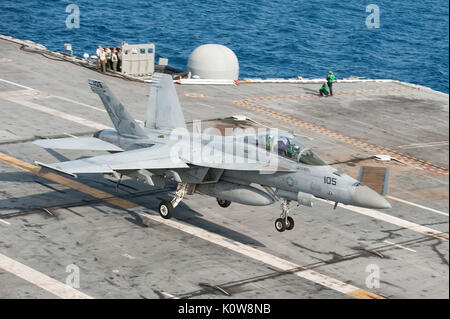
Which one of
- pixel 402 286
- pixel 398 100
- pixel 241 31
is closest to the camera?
pixel 402 286

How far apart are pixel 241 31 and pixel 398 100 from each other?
4644cm

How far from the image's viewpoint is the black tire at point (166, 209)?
28.6m

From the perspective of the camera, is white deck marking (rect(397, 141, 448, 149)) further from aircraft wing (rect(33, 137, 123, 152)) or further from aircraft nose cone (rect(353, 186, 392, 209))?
aircraft wing (rect(33, 137, 123, 152))

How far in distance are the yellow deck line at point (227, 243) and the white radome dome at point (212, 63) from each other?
950 inches

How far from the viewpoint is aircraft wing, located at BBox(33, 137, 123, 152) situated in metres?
29.6

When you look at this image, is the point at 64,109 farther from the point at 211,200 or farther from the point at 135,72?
the point at 211,200

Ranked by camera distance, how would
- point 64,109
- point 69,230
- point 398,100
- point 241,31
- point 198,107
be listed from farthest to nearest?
point 241,31, point 398,100, point 198,107, point 64,109, point 69,230

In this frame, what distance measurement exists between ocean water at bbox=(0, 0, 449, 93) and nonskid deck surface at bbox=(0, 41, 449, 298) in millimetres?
37487

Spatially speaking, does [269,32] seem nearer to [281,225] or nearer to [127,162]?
[127,162]

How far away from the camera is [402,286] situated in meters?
24.6

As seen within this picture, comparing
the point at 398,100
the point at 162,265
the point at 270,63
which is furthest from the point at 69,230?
the point at 270,63

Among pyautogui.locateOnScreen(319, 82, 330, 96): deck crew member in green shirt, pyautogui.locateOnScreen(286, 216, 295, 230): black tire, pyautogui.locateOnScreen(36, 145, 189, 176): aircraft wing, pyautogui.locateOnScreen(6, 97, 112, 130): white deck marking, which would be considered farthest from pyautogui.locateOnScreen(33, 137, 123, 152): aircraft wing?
pyautogui.locateOnScreen(319, 82, 330, 96): deck crew member in green shirt

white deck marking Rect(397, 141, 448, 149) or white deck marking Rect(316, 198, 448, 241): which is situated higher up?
white deck marking Rect(397, 141, 448, 149)

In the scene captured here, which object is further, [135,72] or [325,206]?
[135,72]
